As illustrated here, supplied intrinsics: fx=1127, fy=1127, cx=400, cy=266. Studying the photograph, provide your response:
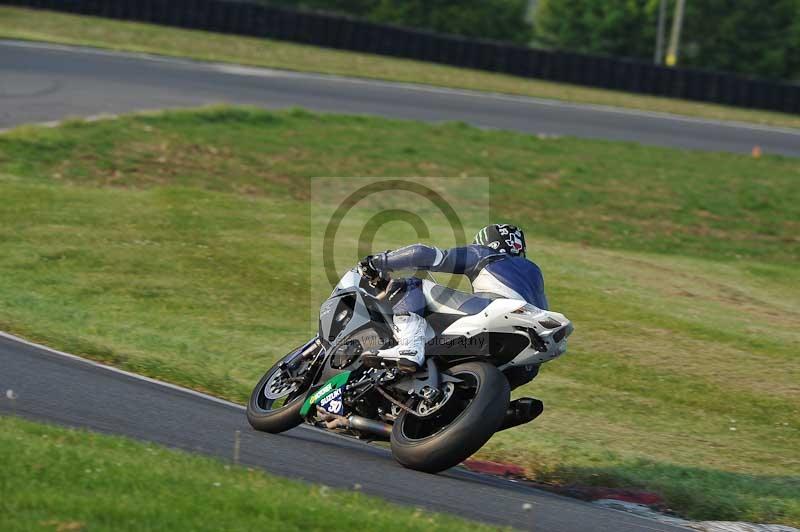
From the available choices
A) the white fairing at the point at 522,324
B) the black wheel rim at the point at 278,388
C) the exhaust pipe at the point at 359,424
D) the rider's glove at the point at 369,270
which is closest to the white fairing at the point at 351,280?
the rider's glove at the point at 369,270

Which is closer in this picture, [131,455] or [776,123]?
[131,455]

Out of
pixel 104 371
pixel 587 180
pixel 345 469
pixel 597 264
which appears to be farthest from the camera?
pixel 587 180

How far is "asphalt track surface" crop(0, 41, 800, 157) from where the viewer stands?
23312 mm

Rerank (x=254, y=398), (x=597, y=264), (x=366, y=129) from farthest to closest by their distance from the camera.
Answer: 1. (x=366, y=129)
2. (x=597, y=264)
3. (x=254, y=398)

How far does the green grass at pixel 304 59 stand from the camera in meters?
30.4

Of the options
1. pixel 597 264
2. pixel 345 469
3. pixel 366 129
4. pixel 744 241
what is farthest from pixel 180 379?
pixel 366 129

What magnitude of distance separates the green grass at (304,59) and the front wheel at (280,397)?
22.7 m

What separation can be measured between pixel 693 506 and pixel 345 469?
7.98ft

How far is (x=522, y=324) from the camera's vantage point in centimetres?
703

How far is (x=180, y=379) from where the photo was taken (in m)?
9.91

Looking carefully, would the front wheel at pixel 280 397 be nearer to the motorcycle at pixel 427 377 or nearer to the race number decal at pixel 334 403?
the motorcycle at pixel 427 377

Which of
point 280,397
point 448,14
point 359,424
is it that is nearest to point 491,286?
point 359,424

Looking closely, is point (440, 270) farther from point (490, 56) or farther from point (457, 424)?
point (490, 56)

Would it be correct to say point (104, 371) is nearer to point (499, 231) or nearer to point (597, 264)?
point (499, 231)
